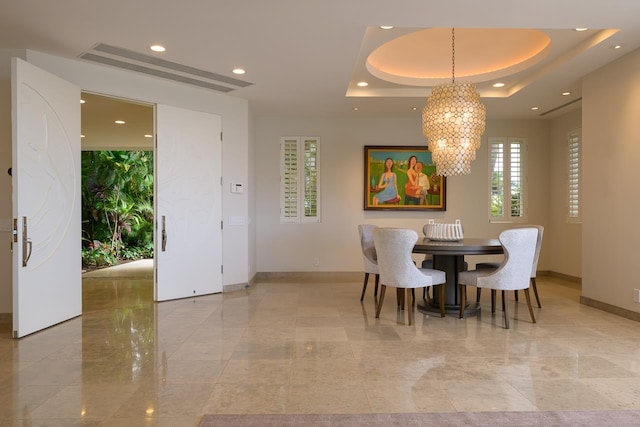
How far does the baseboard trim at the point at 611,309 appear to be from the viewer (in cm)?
439

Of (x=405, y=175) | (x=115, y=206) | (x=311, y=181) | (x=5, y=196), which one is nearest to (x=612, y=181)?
(x=405, y=175)

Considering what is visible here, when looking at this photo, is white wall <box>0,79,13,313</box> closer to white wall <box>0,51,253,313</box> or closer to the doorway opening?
white wall <box>0,51,253,313</box>

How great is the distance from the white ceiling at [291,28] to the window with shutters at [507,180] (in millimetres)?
2095

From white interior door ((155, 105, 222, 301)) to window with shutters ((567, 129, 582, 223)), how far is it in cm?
561

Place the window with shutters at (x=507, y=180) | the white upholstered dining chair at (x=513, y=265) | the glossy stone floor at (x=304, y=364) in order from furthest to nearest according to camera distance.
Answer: the window with shutters at (x=507, y=180) → the white upholstered dining chair at (x=513, y=265) → the glossy stone floor at (x=304, y=364)

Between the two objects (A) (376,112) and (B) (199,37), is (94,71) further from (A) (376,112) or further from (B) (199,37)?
(A) (376,112)

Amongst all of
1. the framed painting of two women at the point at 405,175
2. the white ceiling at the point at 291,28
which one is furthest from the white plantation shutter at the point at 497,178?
the white ceiling at the point at 291,28

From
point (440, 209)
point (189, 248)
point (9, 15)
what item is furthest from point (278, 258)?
point (9, 15)

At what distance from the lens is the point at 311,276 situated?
737 cm

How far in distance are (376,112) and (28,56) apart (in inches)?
188

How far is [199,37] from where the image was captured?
13.3 ft

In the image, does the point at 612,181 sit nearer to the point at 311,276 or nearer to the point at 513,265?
the point at 513,265

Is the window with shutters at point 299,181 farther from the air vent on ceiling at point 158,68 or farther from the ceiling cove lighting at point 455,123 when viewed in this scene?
the ceiling cove lighting at point 455,123

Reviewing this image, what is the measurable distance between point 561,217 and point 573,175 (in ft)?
2.52
